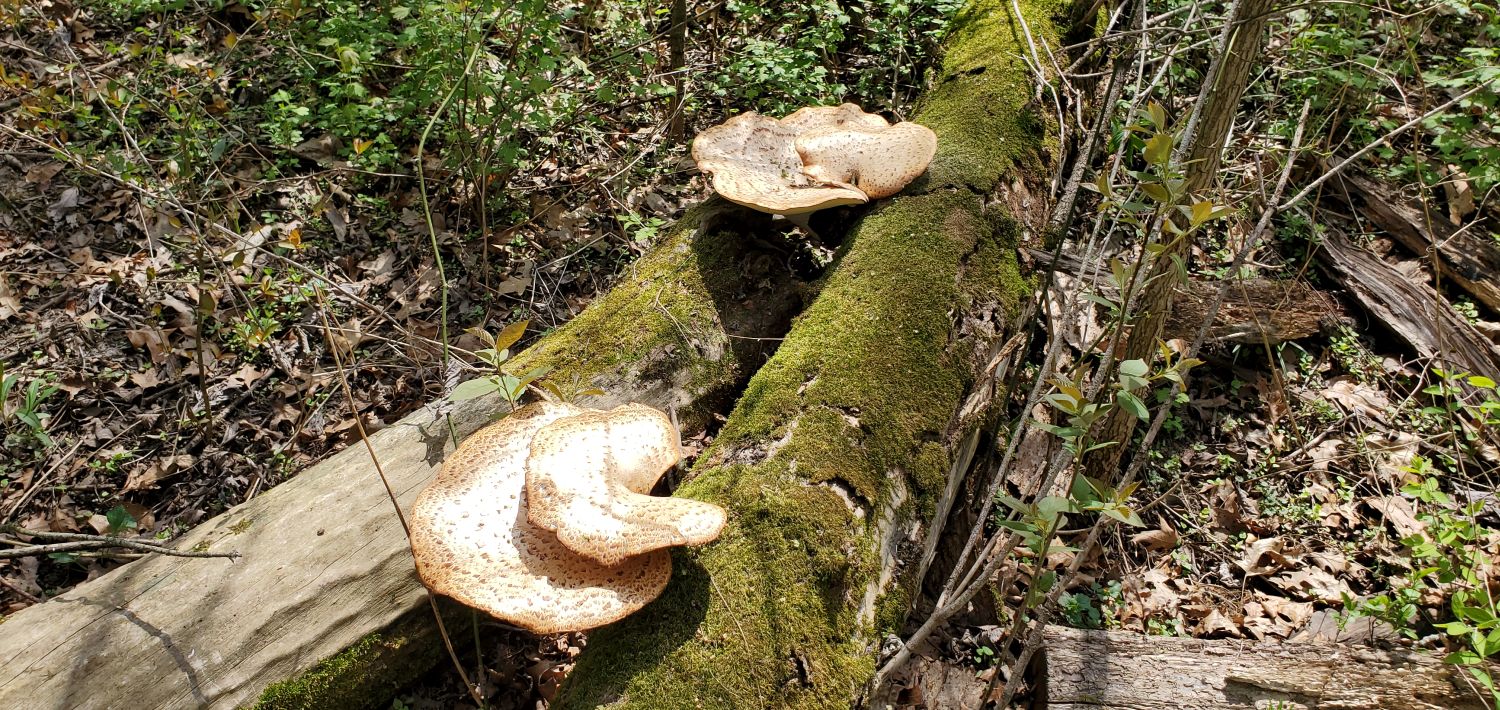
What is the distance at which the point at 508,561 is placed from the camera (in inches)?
110

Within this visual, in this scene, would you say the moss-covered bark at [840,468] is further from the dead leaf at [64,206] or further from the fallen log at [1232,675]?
the dead leaf at [64,206]

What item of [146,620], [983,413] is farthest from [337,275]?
A: [983,413]

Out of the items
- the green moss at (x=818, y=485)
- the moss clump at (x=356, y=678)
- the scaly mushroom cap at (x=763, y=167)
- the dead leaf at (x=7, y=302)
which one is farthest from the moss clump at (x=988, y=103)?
the dead leaf at (x=7, y=302)

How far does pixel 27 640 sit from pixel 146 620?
41 centimetres

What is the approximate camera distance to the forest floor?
13.1 feet

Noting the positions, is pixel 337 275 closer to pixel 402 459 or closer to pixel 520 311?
pixel 520 311

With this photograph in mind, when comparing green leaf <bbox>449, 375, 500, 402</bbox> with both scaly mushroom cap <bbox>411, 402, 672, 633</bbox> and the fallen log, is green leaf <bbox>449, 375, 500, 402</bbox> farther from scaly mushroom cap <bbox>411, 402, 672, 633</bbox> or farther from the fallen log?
the fallen log

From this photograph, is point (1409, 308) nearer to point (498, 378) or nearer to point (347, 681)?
point (498, 378)

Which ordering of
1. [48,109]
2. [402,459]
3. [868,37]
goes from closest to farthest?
[402,459]
[48,109]
[868,37]

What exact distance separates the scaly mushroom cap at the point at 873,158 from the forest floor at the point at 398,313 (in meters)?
1.53

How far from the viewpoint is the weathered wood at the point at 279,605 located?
9.59 feet

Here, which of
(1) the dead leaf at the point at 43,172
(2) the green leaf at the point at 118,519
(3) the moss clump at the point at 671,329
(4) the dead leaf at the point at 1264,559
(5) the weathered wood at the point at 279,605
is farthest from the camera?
→ (1) the dead leaf at the point at 43,172

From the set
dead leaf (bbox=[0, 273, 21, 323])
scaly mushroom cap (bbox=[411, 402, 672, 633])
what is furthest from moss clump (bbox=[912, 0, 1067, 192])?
dead leaf (bbox=[0, 273, 21, 323])

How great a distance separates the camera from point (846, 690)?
2.80 metres
